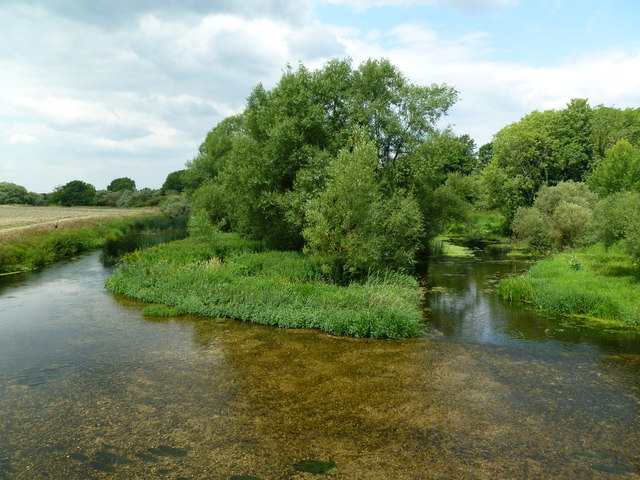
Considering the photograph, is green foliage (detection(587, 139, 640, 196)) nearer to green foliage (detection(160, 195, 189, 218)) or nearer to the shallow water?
the shallow water

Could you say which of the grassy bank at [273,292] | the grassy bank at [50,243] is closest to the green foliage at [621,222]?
the grassy bank at [273,292]

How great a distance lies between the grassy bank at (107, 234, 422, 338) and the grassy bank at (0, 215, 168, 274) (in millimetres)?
10822

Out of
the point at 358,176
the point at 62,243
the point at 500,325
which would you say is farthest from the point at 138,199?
the point at 500,325

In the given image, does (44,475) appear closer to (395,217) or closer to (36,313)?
(36,313)

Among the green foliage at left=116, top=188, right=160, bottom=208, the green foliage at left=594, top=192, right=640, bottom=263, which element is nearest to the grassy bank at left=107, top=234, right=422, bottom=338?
→ the green foliage at left=594, top=192, right=640, bottom=263

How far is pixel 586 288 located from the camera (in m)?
20.5

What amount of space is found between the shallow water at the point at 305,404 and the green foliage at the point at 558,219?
853 inches

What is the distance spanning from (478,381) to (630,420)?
11.7ft

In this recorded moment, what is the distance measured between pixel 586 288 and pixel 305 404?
1712 centimetres

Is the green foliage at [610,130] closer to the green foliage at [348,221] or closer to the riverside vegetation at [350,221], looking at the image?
the riverside vegetation at [350,221]

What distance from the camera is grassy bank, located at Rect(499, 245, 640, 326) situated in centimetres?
1806

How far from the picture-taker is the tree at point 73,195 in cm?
9986

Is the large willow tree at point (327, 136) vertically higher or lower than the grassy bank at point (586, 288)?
higher

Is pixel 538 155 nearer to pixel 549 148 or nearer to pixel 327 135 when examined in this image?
pixel 549 148
